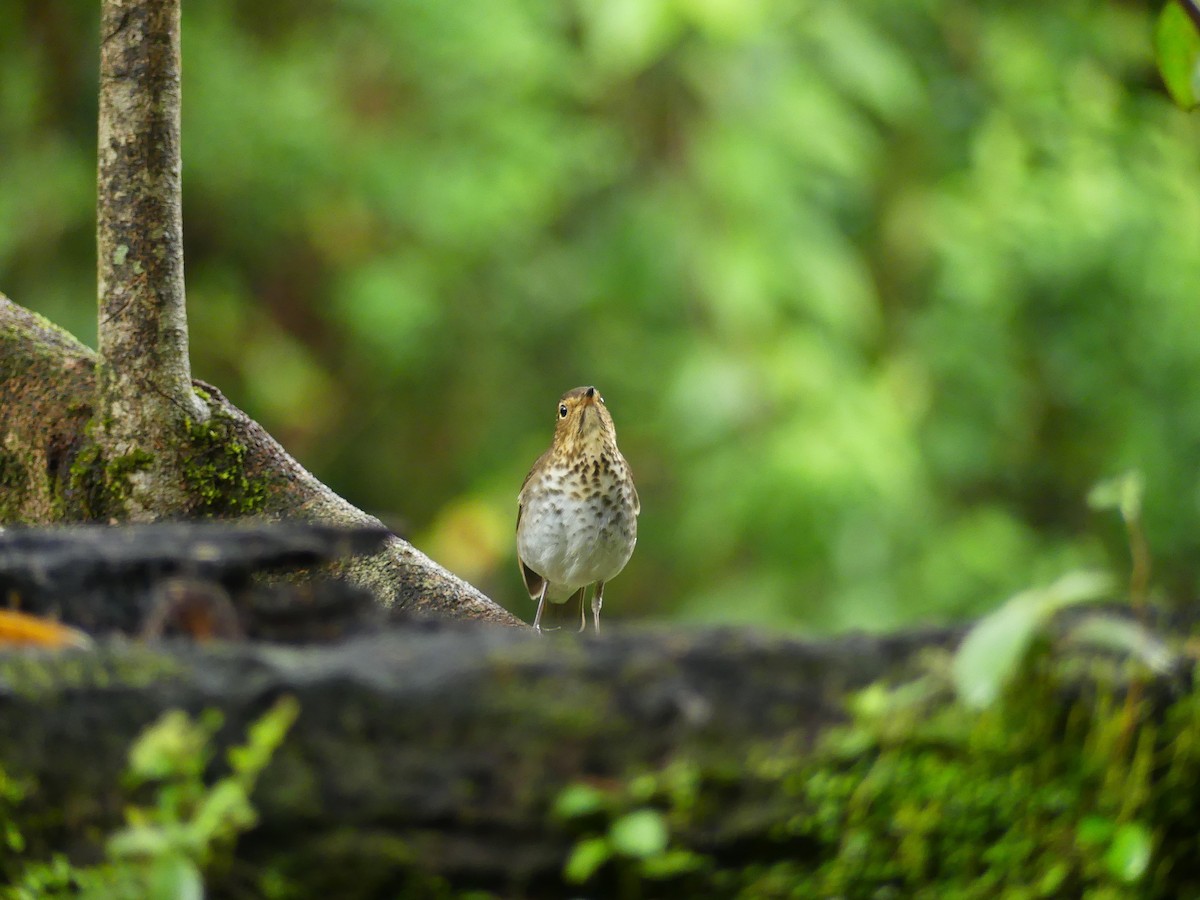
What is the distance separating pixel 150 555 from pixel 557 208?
23.4ft

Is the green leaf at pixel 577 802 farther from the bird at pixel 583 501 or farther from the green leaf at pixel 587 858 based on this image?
the bird at pixel 583 501

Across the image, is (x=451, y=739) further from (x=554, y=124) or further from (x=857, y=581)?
(x=554, y=124)

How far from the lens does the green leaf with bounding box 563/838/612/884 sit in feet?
3.15

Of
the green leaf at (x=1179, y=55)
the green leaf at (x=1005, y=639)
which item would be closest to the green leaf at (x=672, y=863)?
the green leaf at (x=1005, y=639)

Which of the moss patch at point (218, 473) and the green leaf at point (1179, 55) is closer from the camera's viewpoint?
the green leaf at point (1179, 55)

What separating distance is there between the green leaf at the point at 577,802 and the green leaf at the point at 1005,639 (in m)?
0.25

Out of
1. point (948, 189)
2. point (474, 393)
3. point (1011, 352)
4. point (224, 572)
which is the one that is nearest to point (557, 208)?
point (474, 393)

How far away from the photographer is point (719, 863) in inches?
38.5

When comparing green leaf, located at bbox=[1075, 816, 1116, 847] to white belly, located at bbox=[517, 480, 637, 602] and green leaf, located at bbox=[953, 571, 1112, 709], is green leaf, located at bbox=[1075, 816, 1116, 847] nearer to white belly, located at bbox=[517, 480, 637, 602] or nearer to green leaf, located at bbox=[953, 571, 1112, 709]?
green leaf, located at bbox=[953, 571, 1112, 709]

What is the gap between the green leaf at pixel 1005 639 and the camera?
0.91 metres

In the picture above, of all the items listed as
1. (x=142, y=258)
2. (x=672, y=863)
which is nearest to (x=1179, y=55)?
(x=672, y=863)

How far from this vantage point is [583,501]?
363cm

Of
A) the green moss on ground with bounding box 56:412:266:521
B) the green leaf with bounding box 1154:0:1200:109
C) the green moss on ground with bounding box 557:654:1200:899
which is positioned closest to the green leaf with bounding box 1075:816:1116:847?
the green moss on ground with bounding box 557:654:1200:899

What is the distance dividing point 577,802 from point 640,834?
0.05m
